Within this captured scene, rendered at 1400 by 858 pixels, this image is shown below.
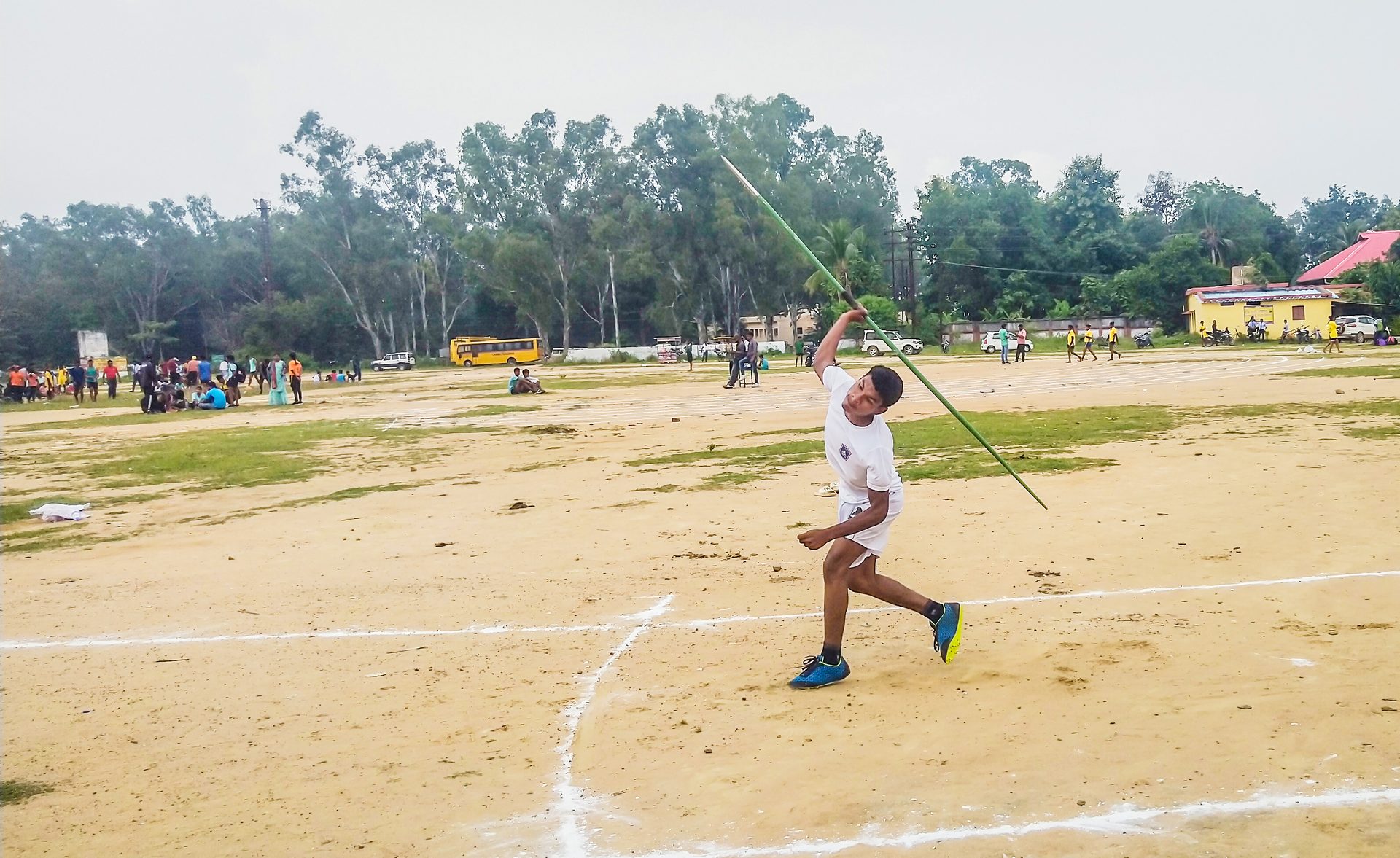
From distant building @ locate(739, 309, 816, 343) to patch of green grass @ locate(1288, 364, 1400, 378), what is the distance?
181 ft

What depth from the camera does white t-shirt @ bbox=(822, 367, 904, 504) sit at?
220 inches

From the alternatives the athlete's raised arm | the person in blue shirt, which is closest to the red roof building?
the person in blue shirt

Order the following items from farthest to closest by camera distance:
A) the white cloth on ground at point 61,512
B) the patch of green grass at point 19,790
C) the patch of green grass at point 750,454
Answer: the patch of green grass at point 750,454 → the white cloth on ground at point 61,512 → the patch of green grass at point 19,790

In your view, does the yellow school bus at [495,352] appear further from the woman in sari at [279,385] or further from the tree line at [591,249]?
the woman in sari at [279,385]

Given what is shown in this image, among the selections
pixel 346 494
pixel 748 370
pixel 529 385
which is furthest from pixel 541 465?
pixel 748 370

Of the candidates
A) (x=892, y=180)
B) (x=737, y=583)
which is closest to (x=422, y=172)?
(x=892, y=180)

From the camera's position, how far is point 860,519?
5.67m

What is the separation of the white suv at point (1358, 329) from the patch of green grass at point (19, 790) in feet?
185

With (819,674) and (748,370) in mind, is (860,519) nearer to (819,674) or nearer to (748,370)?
(819,674)

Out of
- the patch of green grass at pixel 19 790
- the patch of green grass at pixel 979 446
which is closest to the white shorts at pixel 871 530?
the patch of green grass at pixel 19 790

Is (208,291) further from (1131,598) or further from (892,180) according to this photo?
(1131,598)

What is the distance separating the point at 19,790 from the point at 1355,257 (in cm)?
7886

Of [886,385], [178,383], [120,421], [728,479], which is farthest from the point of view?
[178,383]

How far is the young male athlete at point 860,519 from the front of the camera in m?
5.58
